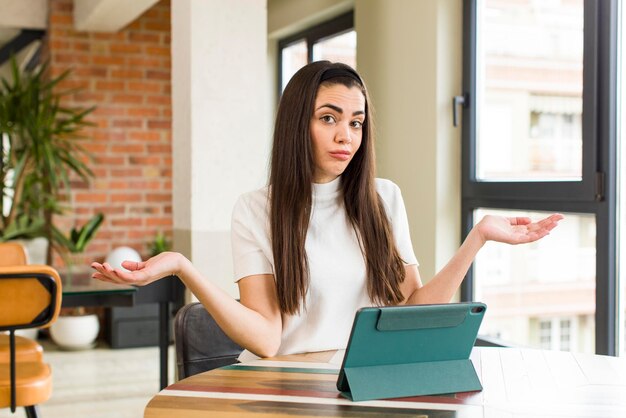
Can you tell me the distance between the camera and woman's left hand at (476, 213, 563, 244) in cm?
178

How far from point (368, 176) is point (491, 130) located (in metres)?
1.76

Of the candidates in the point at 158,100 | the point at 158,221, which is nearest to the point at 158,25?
the point at 158,100

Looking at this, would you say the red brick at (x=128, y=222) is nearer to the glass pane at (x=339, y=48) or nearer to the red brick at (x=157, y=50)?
the red brick at (x=157, y=50)

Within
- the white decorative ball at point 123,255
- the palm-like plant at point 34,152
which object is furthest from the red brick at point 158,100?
the white decorative ball at point 123,255

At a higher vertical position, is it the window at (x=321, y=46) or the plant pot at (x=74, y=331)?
the window at (x=321, y=46)

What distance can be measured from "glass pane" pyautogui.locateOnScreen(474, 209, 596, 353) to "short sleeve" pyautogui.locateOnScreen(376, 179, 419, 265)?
1.19m

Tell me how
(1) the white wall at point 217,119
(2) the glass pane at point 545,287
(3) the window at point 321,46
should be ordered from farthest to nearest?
(3) the window at point 321,46, (1) the white wall at point 217,119, (2) the glass pane at point 545,287

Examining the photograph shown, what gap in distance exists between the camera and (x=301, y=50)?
5.82m

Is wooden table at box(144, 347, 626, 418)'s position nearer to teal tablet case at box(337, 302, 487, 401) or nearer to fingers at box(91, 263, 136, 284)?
teal tablet case at box(337, 302, 487, 401)

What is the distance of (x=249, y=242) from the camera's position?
2.02 m

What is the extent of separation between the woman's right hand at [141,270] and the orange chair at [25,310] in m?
1.03

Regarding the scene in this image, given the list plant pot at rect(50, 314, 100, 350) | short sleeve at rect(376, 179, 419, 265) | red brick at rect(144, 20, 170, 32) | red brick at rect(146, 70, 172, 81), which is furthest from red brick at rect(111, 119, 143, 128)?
short sleeve at rect(376, 179, 419, 265)

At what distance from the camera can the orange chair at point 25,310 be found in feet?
8.48

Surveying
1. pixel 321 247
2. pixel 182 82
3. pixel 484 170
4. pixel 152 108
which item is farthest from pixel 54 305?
pixel 152 108
